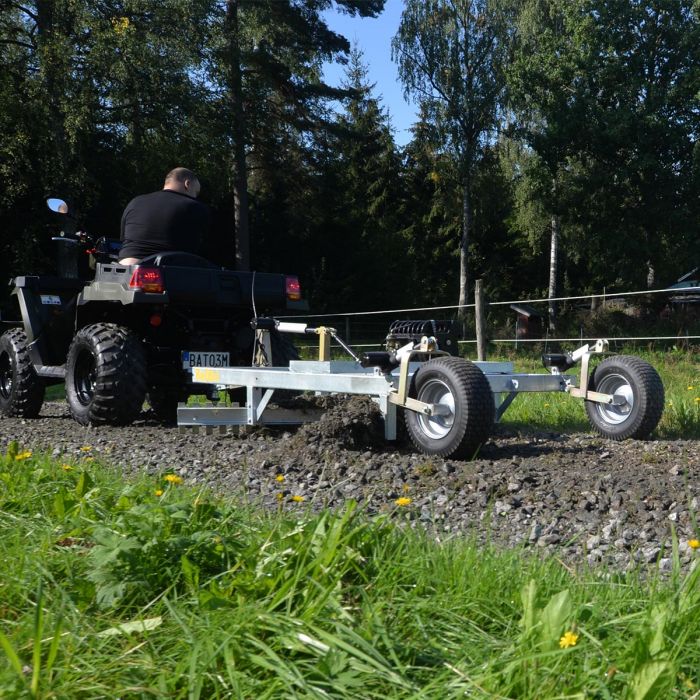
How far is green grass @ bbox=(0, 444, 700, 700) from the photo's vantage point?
5.78 feet

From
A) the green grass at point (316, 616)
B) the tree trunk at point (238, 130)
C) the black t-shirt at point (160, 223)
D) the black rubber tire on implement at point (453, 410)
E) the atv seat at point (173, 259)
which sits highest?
the tree trunk at point (238, 130)

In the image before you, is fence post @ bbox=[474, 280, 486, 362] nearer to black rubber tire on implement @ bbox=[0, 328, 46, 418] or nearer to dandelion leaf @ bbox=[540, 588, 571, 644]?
black rubber tire on implement @ bbox=[0, 328, 46, 418]

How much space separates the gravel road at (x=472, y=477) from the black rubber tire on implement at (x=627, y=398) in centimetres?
Result: 18

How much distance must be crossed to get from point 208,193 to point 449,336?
861 inches

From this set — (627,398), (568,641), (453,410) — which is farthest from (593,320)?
(568,641)

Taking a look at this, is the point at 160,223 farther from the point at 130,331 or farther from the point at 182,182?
the point at 130,331

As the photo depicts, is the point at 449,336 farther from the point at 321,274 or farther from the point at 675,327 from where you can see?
the point at 321,274

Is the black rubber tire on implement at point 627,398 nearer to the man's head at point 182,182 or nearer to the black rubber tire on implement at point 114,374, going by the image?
the black rubber tire on implement at point 114,374

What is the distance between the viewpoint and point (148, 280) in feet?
21.5

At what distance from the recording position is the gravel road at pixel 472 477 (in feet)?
10.4

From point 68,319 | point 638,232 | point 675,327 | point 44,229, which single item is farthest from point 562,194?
point 68,319

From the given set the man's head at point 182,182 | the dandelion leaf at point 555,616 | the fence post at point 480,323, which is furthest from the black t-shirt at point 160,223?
the dandelion leaf at point 555,616

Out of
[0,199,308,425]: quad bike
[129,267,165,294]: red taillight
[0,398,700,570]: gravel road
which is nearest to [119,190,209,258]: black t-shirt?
[0,199,308,425]: quad bike

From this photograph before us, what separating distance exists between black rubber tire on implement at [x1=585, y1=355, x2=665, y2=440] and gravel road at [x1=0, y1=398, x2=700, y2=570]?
0.60ft
